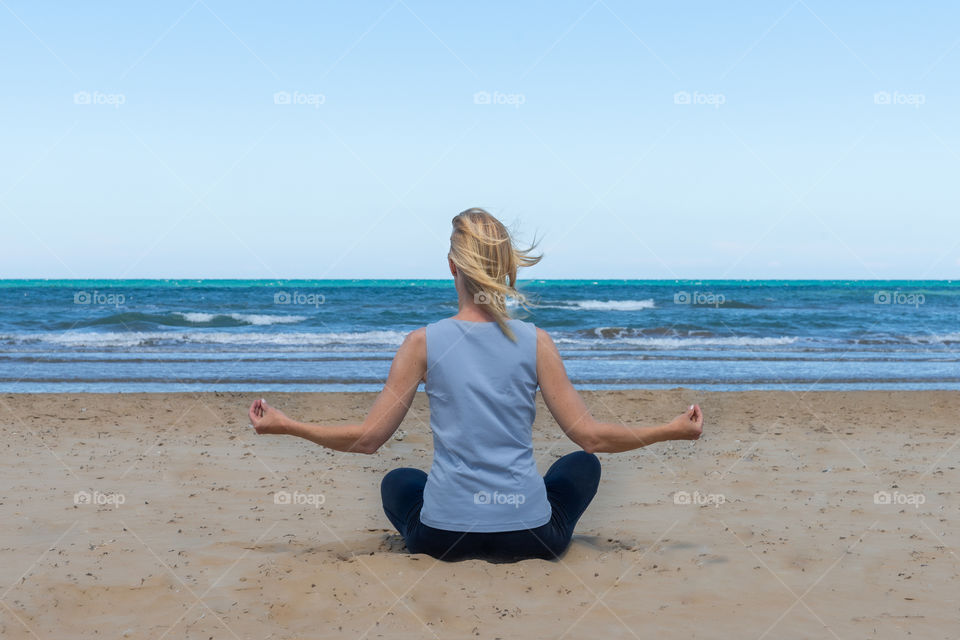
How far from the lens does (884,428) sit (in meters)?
7.19

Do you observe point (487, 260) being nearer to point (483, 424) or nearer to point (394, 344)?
point (483, 424)

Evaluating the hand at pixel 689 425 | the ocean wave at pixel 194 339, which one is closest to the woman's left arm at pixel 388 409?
the hand at pixel 689 425

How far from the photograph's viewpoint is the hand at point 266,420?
260 centimetres

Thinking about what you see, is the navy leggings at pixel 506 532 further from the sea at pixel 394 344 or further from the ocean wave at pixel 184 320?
the ocean wave at pixel 184 320

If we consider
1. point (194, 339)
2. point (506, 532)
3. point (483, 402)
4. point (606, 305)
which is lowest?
point (506, 532)

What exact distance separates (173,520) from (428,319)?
21.0m

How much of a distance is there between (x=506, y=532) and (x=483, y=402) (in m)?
0.54

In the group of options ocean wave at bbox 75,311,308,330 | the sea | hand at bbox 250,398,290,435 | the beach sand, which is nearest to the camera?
hand at bbox 250,398,290,435

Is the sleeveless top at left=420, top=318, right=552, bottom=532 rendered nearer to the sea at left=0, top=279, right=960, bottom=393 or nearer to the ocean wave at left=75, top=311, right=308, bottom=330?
the sea at left=0, top=279, right=960, bottom=393

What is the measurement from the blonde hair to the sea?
17 centimetres

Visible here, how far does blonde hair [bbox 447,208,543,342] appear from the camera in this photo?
2809 millimetres

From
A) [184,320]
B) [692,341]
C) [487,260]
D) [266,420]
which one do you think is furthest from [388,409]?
[184,320]

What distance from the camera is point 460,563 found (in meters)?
3.14

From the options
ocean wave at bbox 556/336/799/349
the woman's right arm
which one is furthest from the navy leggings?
ocean wave at bbox 556/336/799/349
